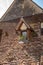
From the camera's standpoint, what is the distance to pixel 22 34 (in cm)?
2422

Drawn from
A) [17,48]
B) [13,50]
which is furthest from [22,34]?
[13,50]

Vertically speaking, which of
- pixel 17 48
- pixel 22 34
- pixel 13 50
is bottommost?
pixel 13 50

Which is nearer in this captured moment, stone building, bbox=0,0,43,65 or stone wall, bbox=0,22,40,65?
stone wall, bbox=0,22,40,65

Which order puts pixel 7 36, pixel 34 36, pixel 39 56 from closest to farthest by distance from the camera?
pixel 39 56, pixel 34 36, pixel 7 36

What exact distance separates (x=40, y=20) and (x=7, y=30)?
392 cm

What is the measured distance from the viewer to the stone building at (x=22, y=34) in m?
22.1

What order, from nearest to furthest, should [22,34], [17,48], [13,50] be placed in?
[17,48]
[13,50]
[22,34]

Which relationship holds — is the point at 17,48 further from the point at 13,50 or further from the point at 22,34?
the point at 22,34

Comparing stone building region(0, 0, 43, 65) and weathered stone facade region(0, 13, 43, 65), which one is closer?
weathered stone facade region(0, 13, 43, 65)

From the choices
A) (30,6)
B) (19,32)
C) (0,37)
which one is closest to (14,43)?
(19,32)

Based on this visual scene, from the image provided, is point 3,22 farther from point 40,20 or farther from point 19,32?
point 40,20

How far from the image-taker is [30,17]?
2462 centimetres

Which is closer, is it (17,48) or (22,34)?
(17,48)

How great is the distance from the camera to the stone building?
22109 mm
